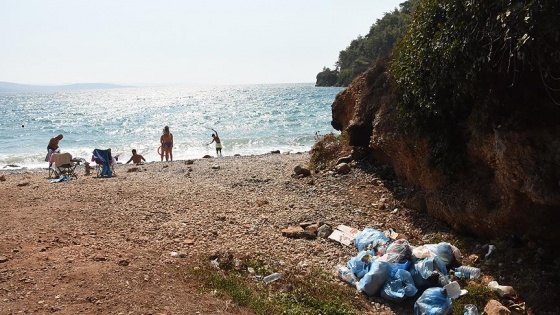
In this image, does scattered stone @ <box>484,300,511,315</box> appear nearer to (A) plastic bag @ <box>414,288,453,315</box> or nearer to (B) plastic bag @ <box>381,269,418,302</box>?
(A) plastic bag @ <box>414,288,453,315</box>

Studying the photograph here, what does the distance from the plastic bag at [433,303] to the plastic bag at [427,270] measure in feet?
1.05

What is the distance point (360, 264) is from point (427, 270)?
102 centimetres

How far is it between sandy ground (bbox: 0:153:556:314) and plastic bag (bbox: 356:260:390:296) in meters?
0.31

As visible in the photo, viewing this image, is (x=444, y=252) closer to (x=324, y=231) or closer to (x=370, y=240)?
(x=370, y=240)

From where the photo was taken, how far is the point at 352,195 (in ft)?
34.7

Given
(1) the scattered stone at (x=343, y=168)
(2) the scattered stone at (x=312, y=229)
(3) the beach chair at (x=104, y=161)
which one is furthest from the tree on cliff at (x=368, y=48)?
(2) the scattered stone at (x=312, y=229)

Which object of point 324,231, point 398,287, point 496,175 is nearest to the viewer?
point 398,287

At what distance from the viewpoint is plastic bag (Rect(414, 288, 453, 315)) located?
560 cm

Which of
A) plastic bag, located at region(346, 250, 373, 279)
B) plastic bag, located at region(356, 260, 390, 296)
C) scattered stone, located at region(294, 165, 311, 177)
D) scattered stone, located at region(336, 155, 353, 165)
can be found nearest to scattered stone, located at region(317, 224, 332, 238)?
A: plastic bag, located at region(346, 250, 373, 279)

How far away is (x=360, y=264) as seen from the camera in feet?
22.3

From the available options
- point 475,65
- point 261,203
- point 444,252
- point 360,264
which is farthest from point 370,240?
point 261,203

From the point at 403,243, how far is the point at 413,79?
11.0 ft

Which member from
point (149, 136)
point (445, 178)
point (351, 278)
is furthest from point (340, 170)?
point (149, 136)

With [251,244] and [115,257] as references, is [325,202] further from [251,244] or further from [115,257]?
[115,257]
